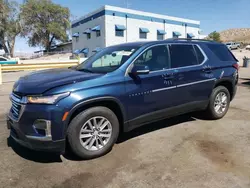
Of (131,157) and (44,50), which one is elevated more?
(44,50)

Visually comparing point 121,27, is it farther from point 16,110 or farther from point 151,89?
point 16,110

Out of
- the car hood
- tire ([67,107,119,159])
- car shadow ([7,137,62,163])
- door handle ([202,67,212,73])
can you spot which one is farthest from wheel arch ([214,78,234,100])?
car shadow ([7,137,62,163])

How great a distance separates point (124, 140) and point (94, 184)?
146 centimetres

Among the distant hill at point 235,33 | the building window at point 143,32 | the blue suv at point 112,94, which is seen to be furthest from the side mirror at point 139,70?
the distant hill at point 235,33

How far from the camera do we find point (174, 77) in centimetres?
432

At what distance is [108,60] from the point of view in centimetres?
464

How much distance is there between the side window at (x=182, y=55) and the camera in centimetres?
444

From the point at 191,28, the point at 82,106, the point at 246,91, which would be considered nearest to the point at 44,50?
the point at 191,28

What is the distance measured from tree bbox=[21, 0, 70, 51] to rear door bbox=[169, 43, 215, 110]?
1686 inches

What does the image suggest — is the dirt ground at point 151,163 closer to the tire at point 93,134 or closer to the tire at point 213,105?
the tire at point 93,134

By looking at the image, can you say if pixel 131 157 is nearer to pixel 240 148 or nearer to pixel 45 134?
pixel 45 134

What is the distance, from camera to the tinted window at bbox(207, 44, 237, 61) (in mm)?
5254

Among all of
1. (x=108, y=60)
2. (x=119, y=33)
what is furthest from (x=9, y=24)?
(x=108, y=60)

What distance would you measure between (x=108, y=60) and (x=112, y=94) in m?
1.30
